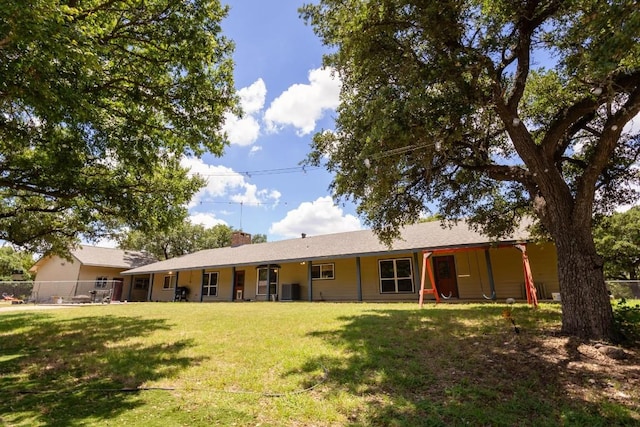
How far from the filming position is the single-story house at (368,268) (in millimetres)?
14188

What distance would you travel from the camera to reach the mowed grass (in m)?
3.62

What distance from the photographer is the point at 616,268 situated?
2962 cm

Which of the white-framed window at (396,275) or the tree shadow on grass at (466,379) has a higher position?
the white-framed window at (396,275)

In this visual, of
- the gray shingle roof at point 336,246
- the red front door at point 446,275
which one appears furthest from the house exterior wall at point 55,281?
the red front door at point 446,275

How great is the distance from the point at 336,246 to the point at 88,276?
23.7m

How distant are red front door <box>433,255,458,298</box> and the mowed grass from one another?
25.7 feet

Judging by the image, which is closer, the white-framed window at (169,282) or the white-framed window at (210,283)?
the white-framed window at (210,283)

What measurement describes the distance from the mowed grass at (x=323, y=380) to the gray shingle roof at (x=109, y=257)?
79.9 feet

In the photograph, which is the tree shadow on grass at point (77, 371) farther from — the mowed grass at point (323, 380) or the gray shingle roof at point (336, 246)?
the gray shingle roof at point (336, 246)

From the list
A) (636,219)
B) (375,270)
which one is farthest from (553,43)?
(636,219)

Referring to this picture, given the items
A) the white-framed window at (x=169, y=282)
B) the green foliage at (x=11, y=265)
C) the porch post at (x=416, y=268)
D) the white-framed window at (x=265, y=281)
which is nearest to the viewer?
the porch post at (x=416, y=268)

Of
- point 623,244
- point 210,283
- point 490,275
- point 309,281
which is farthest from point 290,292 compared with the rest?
point 623,244

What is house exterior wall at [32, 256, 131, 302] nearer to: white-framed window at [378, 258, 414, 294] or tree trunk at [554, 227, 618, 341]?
white-framed window at [378, 258, 414, 294]

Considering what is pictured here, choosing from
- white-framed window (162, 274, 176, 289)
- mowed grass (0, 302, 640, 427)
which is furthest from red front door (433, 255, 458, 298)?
white-framed window (162, 274, 176, 289)
